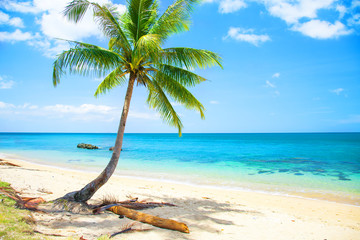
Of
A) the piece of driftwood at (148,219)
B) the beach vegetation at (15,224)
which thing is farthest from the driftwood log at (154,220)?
the beach vegetation at (15,224)

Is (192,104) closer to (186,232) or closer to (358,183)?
(186,232)

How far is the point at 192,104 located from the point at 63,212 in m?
4.59

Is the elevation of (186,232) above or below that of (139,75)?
below

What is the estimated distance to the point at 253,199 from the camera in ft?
29.5

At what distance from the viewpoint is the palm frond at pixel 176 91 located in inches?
254

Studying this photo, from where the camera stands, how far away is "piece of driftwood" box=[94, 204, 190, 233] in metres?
4.38

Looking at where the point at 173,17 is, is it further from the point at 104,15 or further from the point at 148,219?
the point at 148,219

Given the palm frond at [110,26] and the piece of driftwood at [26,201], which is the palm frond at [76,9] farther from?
the piece of driftwood at [26,201]

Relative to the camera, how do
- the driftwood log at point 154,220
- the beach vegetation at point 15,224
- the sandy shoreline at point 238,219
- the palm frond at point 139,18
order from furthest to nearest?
the palm frond at point 139,18, the driftwood log at point 154,220, the sandy shoreline at point 238,219, the beach vegetation at point 15,224

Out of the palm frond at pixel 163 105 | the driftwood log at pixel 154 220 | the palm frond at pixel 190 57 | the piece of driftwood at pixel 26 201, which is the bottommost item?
the driftwood log at pixel 154 220

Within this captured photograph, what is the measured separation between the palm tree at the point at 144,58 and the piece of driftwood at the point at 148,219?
0.75 meters

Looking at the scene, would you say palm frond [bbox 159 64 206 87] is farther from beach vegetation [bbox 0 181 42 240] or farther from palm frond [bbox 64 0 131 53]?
beach vegetation [bbox 0 181 42 240]

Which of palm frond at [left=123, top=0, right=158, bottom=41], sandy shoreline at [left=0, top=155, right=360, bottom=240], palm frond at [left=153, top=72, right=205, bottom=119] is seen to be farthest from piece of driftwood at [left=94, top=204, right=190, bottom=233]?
palm frond at [left=123, top=0, right=158, bottom=41]

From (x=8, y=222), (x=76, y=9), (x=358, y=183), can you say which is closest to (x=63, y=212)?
(x=8, y=222)
